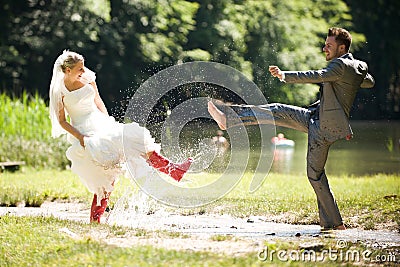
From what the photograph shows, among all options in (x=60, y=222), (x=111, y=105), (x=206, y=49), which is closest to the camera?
(x=60, y=222)

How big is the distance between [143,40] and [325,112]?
21872 millimetres

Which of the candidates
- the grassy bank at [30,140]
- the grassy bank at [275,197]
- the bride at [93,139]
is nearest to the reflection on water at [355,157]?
the grassy bank at [275,197]

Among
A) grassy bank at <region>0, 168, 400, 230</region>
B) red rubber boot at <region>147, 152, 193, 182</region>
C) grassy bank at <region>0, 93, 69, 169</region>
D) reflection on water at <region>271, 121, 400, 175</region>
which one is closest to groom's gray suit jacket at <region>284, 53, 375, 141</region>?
grassy bank at <region>0, 168, 400, 230</region>

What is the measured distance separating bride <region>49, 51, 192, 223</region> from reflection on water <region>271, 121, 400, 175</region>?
7.35 m

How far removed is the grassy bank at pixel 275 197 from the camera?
9727 mm

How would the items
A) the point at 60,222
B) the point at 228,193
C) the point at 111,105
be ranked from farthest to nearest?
the point at 111,105, the point at 228,193, the point at 60,222

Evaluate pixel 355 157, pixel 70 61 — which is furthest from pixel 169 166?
pixel 355 157

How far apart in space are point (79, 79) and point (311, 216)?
10.3 ft

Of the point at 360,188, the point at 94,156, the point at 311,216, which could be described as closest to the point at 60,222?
the point at 94,156

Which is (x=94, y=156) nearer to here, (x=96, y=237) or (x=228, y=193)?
(x=96, y=237)

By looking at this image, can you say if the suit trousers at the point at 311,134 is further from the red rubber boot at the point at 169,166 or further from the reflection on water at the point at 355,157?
the reflection on water at the point at 355,157

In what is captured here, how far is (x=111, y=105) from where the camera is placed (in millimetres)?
29109

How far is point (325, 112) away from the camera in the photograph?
8523 mm

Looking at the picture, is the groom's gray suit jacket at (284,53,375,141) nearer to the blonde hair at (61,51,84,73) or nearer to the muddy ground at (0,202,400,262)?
the muddy ground at (0,202,400,262)
